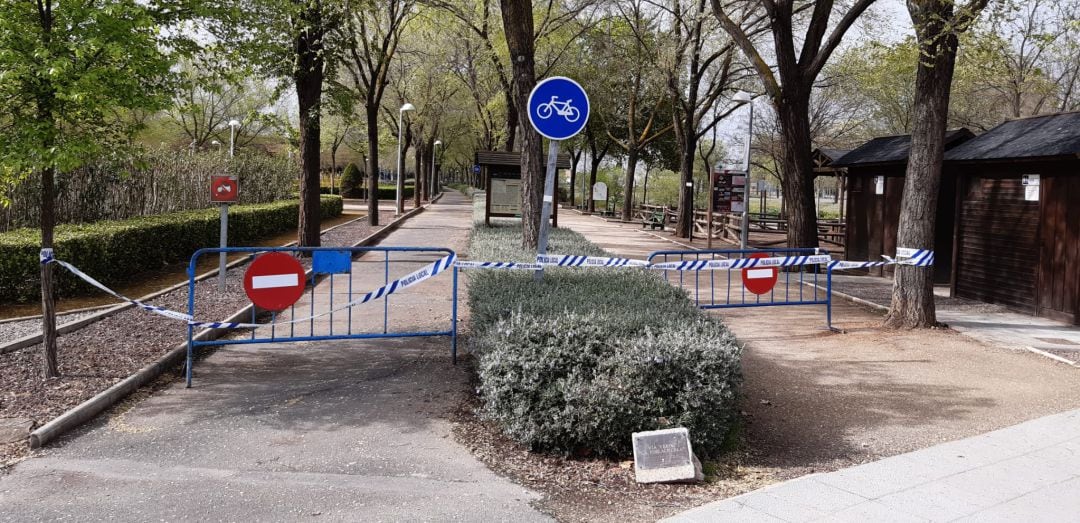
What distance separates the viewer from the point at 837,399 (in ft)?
22.3

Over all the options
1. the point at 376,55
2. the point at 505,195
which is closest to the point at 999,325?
the point at 505,195

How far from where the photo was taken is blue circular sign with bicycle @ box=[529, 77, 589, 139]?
6703 millimetres

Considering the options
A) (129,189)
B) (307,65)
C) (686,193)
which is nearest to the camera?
(307,65)

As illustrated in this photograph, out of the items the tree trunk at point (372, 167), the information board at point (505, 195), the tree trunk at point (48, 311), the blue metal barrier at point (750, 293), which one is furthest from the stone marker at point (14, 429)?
the tree trunk at point (372, 167)

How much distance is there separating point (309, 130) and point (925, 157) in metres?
10.7

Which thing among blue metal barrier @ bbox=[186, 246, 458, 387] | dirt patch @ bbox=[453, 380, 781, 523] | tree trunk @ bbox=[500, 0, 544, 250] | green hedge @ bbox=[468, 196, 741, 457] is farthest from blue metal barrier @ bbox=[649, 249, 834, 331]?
dirt patch @ bbox=[453, 380, 781, 523]

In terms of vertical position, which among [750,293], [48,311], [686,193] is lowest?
[750,293]

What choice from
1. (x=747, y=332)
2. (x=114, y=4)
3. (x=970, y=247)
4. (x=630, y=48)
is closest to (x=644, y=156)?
(x=630, y=48)

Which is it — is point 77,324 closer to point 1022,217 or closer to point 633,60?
point 1022,217

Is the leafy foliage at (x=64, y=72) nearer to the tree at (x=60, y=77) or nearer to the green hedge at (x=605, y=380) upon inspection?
the tree at (x=60, y=77)

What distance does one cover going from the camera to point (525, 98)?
12672 millimetres

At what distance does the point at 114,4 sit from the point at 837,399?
21.6 feet

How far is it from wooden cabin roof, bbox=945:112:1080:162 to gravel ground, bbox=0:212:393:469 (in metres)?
10.8

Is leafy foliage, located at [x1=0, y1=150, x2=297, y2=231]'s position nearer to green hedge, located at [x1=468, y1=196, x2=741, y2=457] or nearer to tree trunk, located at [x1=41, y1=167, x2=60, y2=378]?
tree trunk, located at [x1=41, y1=167, x2=60, y2=378]
